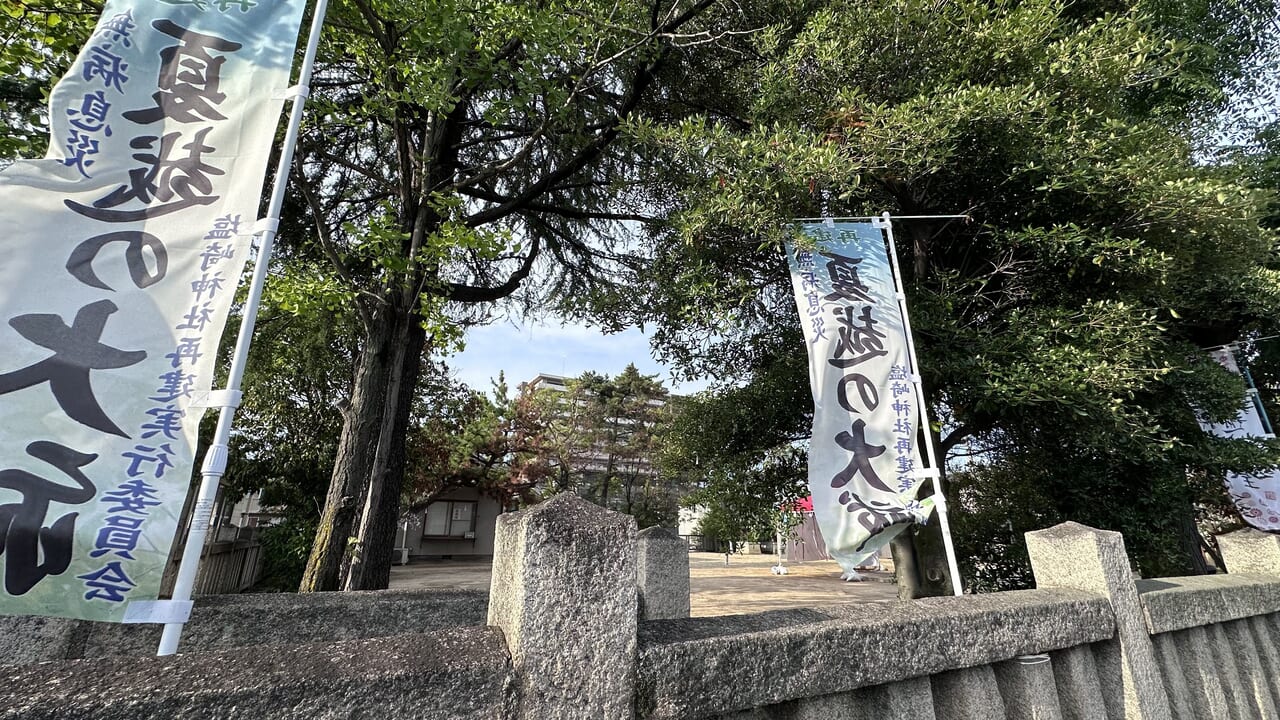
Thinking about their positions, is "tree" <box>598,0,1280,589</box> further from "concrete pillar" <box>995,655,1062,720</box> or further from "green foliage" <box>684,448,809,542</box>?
"concrete pillar" <box>995,655,1062,720</box>

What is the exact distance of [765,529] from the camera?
6.97 metres

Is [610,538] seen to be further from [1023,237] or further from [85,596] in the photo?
[1023,237]

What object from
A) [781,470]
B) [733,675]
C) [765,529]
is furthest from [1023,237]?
[733,675]

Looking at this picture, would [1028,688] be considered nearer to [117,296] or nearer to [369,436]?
[117,296]

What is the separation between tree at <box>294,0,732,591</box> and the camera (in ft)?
15.5

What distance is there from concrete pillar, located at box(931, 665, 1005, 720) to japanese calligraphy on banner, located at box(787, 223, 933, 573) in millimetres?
1292

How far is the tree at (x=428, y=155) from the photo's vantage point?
4.72 metres

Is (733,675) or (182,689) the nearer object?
(182,689)

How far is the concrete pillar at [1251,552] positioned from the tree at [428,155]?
223 inches

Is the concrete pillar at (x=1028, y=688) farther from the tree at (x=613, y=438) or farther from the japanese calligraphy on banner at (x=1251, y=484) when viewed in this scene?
the tree at (x=613, y=438)

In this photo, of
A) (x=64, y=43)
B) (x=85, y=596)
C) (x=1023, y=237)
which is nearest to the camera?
(x=85, y=596)

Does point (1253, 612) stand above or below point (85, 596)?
below

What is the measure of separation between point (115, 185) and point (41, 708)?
6.58 feet

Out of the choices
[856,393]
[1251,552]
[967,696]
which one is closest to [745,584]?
[1251,552]
